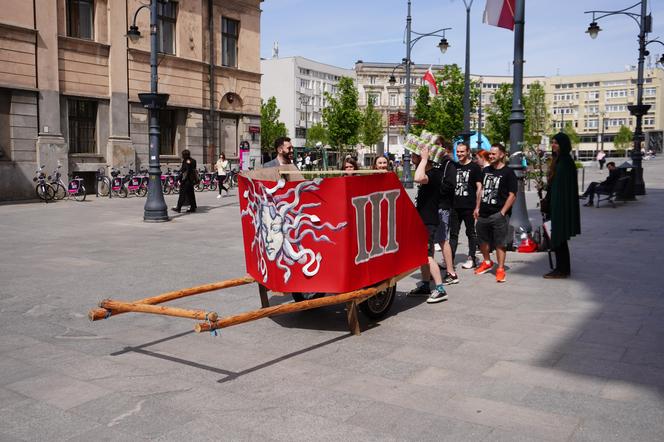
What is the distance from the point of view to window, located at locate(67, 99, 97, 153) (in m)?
23.7

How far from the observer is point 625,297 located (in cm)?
724

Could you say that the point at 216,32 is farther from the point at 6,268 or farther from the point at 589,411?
the point at 589,411

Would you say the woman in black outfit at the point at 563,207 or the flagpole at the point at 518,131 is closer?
the woman in black outfit at the point at 563,207

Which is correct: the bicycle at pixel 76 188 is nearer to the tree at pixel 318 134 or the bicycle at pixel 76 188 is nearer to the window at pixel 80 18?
the window at pixel 80 18

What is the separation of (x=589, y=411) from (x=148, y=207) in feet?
42.3

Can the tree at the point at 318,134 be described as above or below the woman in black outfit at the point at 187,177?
above

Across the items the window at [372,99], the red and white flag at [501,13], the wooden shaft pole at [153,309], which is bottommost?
the wooden shaft pole at [153,309]

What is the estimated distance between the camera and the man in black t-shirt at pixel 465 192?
8906mm

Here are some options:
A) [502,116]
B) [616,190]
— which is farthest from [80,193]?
[502,116]

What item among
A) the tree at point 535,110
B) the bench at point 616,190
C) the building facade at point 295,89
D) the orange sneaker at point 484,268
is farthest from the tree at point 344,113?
the orange sneaker at point 484,268

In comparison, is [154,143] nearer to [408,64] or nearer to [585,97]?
[408,64]

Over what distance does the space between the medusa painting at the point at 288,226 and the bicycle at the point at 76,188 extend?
1798 centimetres

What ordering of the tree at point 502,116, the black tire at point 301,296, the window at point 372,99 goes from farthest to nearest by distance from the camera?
the window at point 372,99 < the tree at point 502,116 < the black tire at point 301,296

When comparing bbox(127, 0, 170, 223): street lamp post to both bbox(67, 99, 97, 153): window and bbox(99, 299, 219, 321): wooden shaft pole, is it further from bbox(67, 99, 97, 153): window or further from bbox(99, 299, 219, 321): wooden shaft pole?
bbox(99, 299, 219, 321): wooden shaft pole
